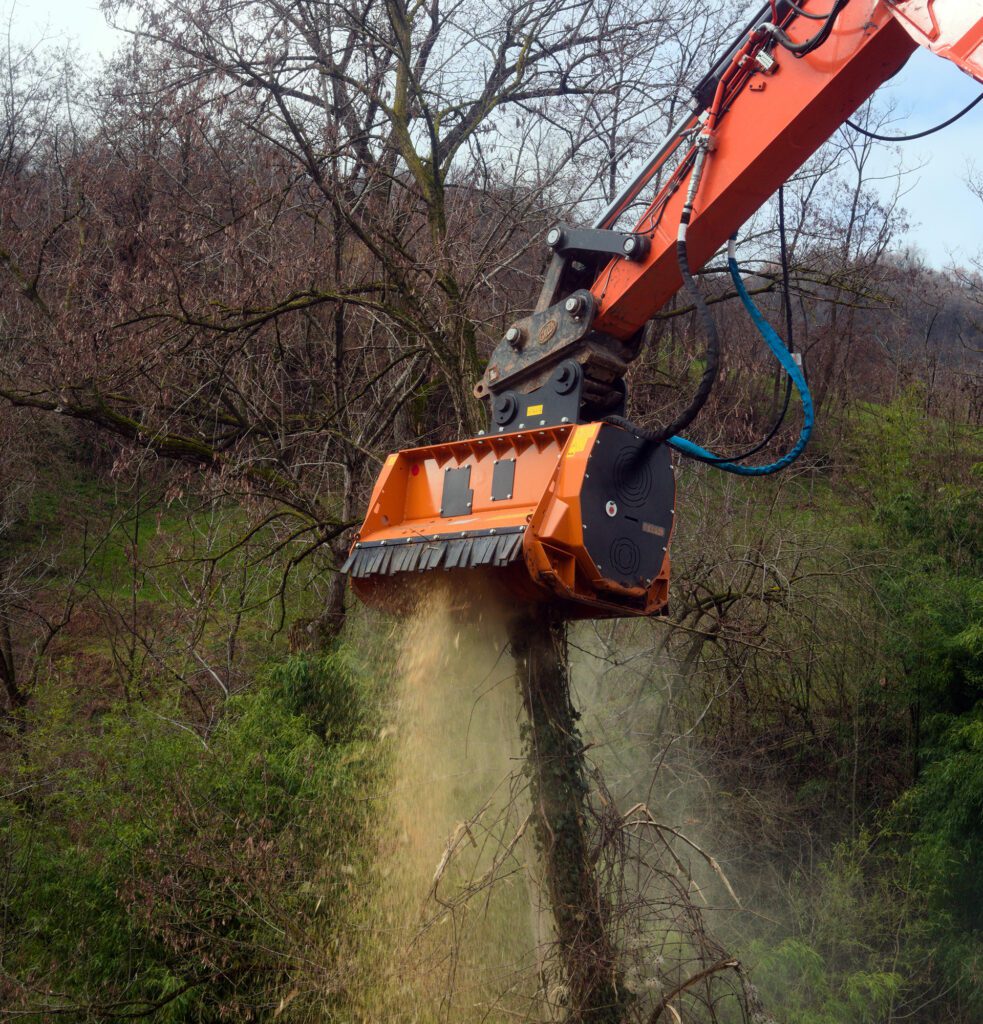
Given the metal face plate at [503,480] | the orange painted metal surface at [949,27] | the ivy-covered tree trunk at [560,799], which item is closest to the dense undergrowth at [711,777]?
the ivy-covered tree trunk at [560,799]

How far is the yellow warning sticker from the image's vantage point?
167 inches

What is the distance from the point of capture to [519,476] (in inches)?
177

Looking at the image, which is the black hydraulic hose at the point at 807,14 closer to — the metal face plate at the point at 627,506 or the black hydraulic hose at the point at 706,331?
the black hydraulic hose at the point at 706,331

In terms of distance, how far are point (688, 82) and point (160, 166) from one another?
15.6ft

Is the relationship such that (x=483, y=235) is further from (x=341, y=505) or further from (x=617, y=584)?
(x=617, y=584)

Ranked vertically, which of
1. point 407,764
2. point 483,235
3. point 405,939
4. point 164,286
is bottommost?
point 405,939

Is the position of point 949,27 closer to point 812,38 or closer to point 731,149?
point 812,38

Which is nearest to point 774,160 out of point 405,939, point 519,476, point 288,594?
point 519,476

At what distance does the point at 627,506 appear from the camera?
4352 mm

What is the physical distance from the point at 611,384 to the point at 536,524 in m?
0.95

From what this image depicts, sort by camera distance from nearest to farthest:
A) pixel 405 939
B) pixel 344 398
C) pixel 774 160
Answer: pixel 774 160 < pixel 405 939 < pixel 344 398

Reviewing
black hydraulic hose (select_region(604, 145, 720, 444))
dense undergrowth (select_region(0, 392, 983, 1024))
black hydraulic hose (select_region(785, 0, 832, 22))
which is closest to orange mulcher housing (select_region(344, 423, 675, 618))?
black hydraulic hose (select_region(604, 145, 720, 444))

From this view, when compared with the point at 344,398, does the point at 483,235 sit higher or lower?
higher

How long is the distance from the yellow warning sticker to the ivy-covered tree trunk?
818 mm
